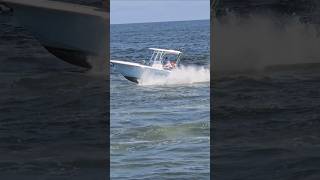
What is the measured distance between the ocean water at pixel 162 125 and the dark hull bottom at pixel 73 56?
123 inches

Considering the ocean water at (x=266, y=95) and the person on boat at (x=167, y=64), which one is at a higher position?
the ocean water at (x=266, y=95)

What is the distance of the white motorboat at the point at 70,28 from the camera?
3.01 m

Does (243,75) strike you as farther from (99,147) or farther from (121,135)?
(121,135)

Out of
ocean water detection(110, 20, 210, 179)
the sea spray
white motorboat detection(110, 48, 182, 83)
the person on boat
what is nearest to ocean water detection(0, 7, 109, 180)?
ocean water detection(110, 20, 210, 179)

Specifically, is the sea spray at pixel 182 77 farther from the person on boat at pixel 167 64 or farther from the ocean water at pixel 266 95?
the ocean water at pixel 266 95

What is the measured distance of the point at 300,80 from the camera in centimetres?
314

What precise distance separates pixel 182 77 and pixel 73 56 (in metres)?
12.4

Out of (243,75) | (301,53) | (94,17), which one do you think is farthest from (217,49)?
(94,17)

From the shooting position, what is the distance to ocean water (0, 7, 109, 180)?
116 inches

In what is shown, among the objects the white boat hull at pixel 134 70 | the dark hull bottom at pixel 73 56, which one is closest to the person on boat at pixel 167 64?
the white boat hull at pixel 134 70

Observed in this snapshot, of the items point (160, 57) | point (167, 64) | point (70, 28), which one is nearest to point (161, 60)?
point (160, 57)

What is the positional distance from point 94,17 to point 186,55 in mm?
16628

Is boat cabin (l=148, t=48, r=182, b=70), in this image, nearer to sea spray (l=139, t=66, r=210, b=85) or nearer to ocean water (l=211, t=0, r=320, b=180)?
sea spray (l=139, t=66, r=210, b=85)

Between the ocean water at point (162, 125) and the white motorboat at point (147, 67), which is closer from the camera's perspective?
the ocean water at point (162, 125)
